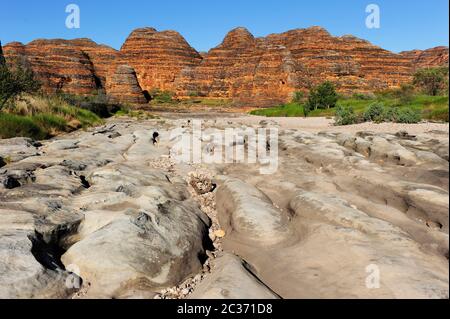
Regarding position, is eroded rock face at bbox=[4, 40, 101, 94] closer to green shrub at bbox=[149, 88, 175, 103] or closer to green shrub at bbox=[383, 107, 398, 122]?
green shrub at bbox=[149, 88, 175, 103]

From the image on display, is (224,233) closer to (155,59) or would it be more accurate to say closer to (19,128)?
(19,128)

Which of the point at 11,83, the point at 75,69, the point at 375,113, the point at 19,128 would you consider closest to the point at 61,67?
the point at 75,69

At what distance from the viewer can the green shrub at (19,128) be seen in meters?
13.6

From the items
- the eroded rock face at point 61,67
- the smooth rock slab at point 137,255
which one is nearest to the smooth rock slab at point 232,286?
the smooth rock slab at point 137,255

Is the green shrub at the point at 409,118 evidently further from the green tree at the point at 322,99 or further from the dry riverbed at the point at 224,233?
the green tree at the point at 322,99

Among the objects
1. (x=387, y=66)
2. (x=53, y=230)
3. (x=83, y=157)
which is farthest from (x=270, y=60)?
(x=53, y=230)

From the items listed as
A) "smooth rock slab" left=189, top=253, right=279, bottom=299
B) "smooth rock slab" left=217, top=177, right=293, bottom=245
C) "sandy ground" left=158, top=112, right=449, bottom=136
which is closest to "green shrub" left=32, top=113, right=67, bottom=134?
"sandy ground" left=158, top=112, right=449, bottom=136

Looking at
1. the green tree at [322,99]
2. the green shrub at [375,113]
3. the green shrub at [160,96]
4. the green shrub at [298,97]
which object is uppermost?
the green shrub at [160,96]

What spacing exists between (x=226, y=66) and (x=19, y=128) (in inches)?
3208

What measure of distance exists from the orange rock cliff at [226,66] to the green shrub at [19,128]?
58741 mm

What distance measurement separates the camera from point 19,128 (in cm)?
1427

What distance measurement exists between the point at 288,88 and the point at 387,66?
33.1 m

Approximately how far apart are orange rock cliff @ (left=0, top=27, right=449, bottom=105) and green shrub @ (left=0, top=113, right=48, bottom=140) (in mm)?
58741

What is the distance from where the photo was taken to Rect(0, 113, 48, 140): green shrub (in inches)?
533
